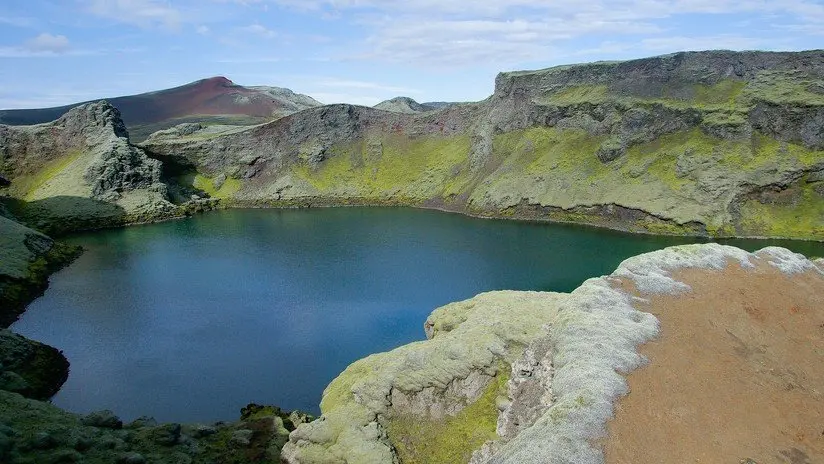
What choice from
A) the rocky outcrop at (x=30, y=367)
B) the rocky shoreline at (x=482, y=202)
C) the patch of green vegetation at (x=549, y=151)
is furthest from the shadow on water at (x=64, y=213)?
the patch of green vegetation at (x=549, y=151)

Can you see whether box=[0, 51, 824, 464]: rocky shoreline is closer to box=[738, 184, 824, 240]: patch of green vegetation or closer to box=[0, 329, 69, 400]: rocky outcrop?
box=[0, 329, 69, 400]: rocky outcrop

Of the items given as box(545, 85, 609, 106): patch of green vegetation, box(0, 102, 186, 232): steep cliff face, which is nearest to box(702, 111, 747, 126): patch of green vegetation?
box(545, 85, 609, 106): patch of green vegetation

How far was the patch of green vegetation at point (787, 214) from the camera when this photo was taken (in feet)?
310

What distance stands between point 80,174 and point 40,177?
42.4ft

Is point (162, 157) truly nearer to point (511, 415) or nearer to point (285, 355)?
point (285, 355)

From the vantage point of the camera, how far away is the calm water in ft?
149

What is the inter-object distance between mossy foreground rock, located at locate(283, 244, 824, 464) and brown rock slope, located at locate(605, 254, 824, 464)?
1.16 m

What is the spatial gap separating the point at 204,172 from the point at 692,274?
146650 mm

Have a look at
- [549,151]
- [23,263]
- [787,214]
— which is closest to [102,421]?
[23,263]

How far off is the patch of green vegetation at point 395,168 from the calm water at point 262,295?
1040 inches

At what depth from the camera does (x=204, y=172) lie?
157 m

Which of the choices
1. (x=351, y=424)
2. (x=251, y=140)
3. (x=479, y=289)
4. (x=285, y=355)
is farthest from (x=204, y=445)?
(x=251, y=140)

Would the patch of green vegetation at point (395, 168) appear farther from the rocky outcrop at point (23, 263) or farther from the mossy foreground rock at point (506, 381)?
the mossy foreground rock at point (506, 381)

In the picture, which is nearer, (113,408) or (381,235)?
→ (113,408)
